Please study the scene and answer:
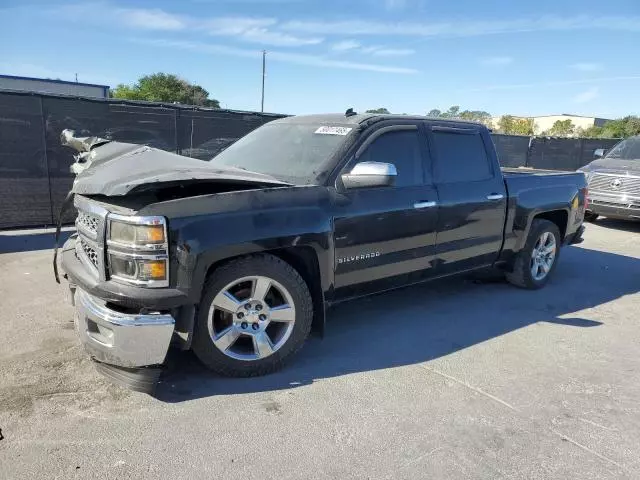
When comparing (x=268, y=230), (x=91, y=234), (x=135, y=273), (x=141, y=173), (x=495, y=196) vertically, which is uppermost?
(x=141, y=173)

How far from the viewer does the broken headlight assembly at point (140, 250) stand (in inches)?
119

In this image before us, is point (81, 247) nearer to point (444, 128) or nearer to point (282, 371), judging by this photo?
point (282, 371)

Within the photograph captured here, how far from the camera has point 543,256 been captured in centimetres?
608

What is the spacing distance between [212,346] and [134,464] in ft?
3.06

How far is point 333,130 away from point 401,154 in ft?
2.08

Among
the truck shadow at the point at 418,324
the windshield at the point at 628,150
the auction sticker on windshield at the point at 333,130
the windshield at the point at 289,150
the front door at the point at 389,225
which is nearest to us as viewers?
the truck shadow at the point at 418,324

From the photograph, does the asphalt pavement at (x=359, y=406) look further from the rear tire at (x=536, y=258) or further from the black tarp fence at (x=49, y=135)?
the black tarp fence at (x=49, y=135)

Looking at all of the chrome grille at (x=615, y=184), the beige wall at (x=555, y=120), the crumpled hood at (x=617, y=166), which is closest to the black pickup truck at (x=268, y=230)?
the chrome grille at (x=615, y=184)

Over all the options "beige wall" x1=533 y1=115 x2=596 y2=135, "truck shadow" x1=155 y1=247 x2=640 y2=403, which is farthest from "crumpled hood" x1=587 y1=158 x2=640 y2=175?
"beige wall" x1=533 y1=115 x2=596 y2=135

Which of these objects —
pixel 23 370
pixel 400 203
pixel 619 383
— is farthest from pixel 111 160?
pixel 619 383

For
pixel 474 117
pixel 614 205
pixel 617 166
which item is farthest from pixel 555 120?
pixel 614 205

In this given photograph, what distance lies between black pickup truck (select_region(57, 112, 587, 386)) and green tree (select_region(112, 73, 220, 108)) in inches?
2021

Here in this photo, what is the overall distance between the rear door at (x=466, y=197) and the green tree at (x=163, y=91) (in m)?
51.2

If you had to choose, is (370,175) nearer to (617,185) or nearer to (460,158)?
(460,158)
